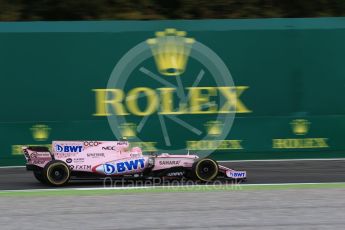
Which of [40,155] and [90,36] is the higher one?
[90,36]

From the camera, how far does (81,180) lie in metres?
10.4

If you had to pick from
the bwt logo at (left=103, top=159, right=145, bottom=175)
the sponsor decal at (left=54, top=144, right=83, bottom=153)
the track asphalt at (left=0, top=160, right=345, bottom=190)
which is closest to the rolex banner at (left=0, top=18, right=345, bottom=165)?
the track asphalt at (left=0, top=160, right=345, bottom=190)

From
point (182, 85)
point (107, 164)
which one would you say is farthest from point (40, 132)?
point (107, 164)

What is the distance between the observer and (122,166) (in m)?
9.76

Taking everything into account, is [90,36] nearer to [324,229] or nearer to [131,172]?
[131,172]

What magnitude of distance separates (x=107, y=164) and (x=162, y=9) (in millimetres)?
7502

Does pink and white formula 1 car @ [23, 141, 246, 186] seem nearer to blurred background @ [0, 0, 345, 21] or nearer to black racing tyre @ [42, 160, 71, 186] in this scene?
black racing tyre @ [42, 160, 71, 186]

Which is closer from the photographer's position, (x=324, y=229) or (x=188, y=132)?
(x=324, y=229)

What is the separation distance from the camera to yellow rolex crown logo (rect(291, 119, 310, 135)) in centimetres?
1345

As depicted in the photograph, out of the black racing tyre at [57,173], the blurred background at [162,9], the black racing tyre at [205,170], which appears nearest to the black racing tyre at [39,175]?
the black racing tyre at [57,173]

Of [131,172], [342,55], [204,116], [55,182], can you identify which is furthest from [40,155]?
[342,55]

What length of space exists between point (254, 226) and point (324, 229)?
28.1 inches

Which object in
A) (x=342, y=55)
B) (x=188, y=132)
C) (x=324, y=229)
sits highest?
(x=342, y=55)

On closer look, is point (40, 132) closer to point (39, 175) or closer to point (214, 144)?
point (39, 175)
